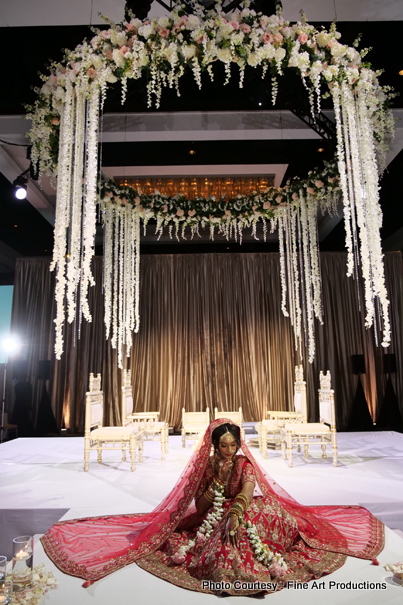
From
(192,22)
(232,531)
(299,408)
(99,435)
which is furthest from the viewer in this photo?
(299,408)

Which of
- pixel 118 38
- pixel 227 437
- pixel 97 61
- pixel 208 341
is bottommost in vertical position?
pixel 227 437

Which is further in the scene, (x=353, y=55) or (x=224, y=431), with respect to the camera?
(x=353, y=55)

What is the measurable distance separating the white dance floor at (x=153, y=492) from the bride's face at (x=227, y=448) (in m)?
0.78

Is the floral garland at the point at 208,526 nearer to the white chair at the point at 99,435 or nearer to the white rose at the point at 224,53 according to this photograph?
the white chair at the point at 99,435

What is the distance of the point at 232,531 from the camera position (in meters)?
2.26

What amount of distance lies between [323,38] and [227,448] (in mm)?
3354

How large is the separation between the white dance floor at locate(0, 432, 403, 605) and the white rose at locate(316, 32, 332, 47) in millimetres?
3833

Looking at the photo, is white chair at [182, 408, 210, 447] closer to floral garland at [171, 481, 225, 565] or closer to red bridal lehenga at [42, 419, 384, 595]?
red bridal lehenga at [42, 419, 384, 595]

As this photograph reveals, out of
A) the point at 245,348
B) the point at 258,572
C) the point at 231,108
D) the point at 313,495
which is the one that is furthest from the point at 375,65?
the point at 245,348

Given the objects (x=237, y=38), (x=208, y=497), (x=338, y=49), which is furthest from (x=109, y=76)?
(x=208, y=497)

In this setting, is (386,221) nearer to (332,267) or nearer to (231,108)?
(332,267)

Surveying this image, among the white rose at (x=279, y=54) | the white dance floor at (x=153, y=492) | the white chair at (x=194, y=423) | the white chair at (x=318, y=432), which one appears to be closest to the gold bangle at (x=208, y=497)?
the white dance floor at (x=153, y=492)

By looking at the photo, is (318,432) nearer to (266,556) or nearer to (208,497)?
(208,497)

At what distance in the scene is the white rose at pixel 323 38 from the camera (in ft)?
11.4
